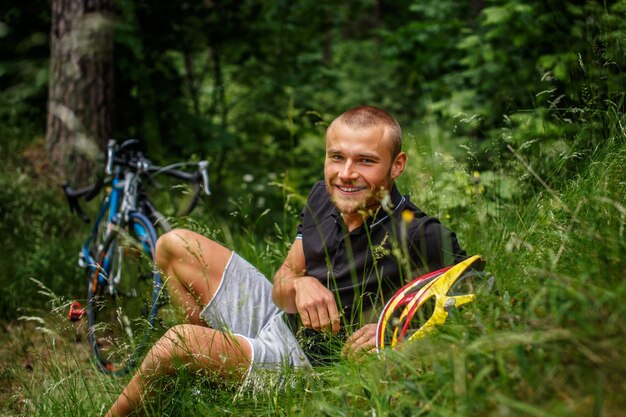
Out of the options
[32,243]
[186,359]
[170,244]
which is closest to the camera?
[186,359]

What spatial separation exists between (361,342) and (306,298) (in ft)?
0.95

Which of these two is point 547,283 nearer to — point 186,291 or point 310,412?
point 310,412

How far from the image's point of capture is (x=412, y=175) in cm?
377

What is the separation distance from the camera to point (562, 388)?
1.27m

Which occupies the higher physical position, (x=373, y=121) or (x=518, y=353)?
(x=373, y=121)

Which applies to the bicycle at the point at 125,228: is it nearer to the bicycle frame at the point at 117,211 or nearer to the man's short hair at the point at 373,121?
the bicycle frame at the point at 117,211

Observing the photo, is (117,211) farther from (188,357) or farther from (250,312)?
(188,357)

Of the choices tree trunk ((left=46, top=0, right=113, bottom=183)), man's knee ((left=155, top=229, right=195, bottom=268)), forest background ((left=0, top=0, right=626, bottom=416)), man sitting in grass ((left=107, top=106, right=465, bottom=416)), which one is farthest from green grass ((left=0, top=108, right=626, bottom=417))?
tree trunk ((left=46, top=0, right=113, bottom=183))

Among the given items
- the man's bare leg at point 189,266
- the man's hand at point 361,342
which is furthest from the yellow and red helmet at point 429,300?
the man's bare leg at point 189,266

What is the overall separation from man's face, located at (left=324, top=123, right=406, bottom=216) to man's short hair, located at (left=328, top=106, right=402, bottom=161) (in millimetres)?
19

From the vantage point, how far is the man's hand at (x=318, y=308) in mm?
2201

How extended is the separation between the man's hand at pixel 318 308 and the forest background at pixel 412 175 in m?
0.19

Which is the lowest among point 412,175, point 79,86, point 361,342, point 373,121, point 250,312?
point 250,312

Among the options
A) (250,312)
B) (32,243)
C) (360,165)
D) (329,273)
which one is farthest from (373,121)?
(32,243)
